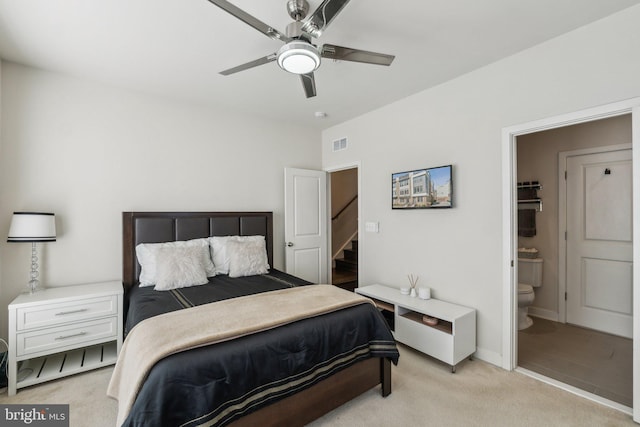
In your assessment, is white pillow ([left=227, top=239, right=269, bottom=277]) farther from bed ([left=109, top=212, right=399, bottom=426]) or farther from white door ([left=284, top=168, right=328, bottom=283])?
white door ([left=284, top=168, right=328, bottom=283])

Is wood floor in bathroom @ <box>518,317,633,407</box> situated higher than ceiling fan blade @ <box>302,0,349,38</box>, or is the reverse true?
ceiling fan blade @ <box>302,0,349,38</box>

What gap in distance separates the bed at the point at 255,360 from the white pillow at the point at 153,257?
0.46ft

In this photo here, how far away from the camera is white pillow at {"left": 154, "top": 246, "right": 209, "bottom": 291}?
8.71 ft

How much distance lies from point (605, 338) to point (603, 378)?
3.46 feet

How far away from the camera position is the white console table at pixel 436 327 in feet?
8.27

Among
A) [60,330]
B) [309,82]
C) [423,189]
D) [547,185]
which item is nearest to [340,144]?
[423,189]

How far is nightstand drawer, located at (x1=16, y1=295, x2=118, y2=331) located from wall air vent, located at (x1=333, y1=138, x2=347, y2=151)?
328cm

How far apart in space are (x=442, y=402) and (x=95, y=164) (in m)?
3.83

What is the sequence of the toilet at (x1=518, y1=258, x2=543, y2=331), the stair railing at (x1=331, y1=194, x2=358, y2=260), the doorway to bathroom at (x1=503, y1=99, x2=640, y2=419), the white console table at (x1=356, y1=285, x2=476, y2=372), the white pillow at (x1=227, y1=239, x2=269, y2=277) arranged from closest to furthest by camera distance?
1. the doorway to bathroom at (x1=503, y1=99, x2=640, y2=419)
2. the white console table at (x1=356, y1=285, x2=476, y2=372)
3. the white pillow at (x1=227, y1=239, x2=269, y2=277)
4. the toilet at (x1=518, y1=258, x2=543, y2=331)
5. the stair railing at (x1=331, y1=194, x2=358, y2=260)

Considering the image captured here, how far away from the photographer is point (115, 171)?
3051mm

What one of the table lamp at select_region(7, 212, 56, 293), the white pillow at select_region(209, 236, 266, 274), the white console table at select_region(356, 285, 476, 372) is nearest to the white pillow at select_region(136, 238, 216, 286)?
the white pillow at select_region(209, 236, 266, 274)

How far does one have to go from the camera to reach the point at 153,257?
2807 millimetres

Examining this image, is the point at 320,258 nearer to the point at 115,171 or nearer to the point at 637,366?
the point at 115,171

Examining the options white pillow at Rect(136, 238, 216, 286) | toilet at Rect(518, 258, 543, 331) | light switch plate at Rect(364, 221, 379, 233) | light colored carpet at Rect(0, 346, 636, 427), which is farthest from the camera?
light switch plate at Rect(364, 221, 379, 233)
